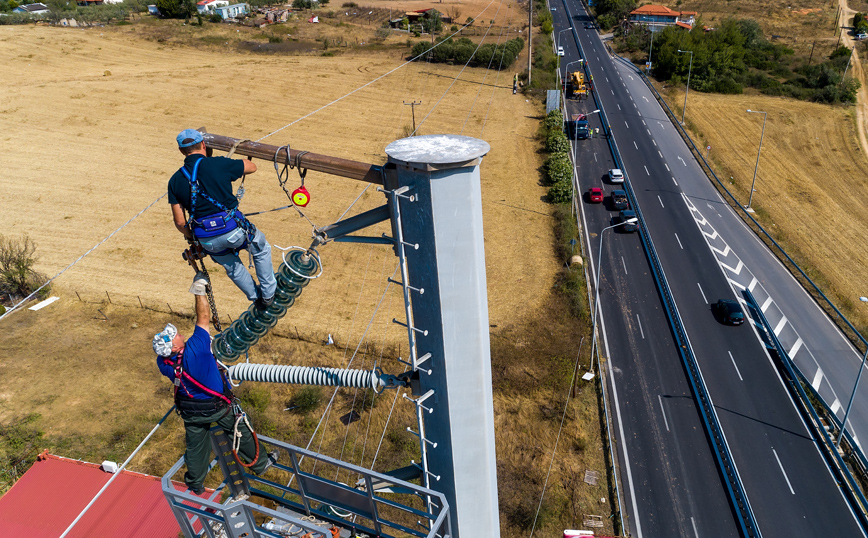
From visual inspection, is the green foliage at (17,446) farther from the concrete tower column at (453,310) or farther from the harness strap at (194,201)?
the concrete tower column at (453,310)

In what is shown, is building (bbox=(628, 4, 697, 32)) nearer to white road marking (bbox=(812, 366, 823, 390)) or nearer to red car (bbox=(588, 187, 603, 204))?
red car (bbox=(588, 187, 603, 204))

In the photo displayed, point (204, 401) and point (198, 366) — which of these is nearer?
point (198, 366)

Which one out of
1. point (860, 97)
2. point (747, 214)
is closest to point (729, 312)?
point (747, 214)

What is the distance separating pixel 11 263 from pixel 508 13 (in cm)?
10744

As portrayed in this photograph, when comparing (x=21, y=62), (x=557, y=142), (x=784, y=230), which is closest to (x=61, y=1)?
(x=21, y=62)

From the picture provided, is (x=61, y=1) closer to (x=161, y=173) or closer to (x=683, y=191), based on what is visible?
(x=161, y=173)

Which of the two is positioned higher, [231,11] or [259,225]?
[231,11]

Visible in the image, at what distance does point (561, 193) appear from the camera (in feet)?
159

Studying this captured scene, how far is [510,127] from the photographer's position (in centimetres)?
6378

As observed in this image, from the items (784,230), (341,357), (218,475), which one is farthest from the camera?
(784,230)

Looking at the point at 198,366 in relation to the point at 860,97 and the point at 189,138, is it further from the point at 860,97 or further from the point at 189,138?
the point at 860,97

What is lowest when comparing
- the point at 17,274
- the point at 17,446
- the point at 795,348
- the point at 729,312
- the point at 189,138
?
the point at 795,348

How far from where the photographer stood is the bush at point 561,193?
48.3m

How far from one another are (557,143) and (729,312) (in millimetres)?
26169
